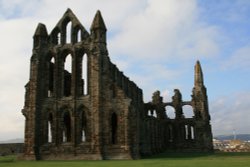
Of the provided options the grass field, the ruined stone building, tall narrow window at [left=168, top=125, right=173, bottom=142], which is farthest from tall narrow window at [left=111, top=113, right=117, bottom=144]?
tall narrow window at [left=168, top=125, right=173, bottom=142]

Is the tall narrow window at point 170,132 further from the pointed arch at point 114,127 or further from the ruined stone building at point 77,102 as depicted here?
the pointed arch at point 114,127

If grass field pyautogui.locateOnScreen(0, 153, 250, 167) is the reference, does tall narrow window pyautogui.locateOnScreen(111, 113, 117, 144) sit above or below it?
above

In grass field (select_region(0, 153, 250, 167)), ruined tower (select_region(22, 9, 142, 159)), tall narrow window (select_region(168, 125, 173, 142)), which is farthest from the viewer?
tall narrow window (select_region(168, 125, 173, 142))

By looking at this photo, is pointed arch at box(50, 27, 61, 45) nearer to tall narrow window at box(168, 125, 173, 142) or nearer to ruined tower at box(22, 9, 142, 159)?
ruined tower at box(22, 9, 142, 159)

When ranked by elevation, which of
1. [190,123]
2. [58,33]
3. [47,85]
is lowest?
[190,123]

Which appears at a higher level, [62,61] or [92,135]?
[62,61]

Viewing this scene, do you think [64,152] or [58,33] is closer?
[64,152]

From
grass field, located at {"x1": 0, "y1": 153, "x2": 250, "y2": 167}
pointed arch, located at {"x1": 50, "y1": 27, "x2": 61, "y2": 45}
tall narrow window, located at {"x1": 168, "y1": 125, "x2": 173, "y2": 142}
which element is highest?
pointed arch, located at {"x1": 50, "y1": 27, "x2": 61, "y2": 45}

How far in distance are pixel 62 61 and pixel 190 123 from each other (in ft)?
76.8

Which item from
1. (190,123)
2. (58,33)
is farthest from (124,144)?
(190,123)

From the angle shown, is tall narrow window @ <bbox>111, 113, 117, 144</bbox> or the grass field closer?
the grass field

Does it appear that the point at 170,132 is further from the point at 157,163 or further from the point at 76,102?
the point at 157,163

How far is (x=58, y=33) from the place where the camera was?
3519 centimetres

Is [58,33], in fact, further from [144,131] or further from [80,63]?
[144,131]
